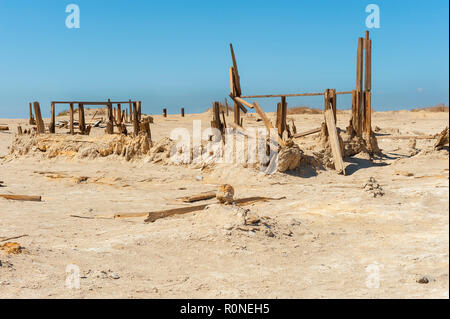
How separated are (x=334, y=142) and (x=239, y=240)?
726cm

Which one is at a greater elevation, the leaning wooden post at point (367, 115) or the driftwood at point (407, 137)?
the leaning wooden post at point (367, 115)

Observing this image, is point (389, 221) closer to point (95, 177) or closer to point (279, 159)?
point (279, 159)

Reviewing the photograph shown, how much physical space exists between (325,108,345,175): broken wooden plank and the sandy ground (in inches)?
17.8

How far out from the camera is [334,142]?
13.7 meters

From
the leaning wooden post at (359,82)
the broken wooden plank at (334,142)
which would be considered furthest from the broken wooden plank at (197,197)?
the leaning wooden post at (359,82)

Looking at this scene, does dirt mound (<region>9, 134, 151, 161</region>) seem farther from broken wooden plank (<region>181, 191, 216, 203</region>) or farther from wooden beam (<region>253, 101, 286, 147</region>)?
broken wooden plank (<region>181, 191, 216, 203</region>)

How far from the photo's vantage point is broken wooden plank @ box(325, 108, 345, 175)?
44.0 feet

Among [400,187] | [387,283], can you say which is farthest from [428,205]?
[387,283]

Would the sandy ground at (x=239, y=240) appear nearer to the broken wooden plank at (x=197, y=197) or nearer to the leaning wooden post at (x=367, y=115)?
the broken wooden plank at (x=197, y=197)

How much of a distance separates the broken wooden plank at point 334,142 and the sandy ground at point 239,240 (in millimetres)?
451

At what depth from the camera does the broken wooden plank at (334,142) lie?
44.0 feet

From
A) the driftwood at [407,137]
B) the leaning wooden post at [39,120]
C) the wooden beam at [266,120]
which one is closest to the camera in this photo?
the wooden beam at [266,120]

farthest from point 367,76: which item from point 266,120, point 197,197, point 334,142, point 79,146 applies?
point 79,146

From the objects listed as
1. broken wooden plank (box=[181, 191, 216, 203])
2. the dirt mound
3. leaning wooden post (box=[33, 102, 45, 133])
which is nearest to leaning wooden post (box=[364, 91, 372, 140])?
the dirt mound
